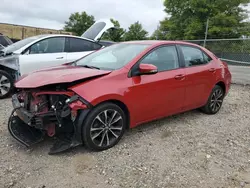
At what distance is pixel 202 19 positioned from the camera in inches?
1564

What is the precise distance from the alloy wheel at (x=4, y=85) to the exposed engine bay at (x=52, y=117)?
8.61 feet

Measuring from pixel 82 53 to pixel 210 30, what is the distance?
3352cm

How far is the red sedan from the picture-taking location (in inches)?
121

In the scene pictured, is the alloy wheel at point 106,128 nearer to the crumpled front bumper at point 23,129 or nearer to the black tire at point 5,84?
the crumpled front bumper at point 23,129

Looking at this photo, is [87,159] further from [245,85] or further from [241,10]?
[241,10]

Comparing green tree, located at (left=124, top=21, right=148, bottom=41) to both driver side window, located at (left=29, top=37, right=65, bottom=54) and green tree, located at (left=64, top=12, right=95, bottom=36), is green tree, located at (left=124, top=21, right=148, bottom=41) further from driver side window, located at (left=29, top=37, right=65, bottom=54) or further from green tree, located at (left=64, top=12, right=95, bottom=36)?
driver side window, located at (left=29, top=37, right=65, bottom=54)

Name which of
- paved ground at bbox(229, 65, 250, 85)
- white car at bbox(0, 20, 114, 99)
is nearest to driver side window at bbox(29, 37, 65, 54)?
white car at bbox(0, 20, 114, 99)

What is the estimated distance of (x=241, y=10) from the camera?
39.1 m

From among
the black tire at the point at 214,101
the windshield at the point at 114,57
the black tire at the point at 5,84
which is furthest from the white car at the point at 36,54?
the black tire at the point at 214,101

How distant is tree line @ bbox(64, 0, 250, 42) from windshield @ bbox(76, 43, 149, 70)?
2906cm

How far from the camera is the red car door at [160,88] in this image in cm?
354

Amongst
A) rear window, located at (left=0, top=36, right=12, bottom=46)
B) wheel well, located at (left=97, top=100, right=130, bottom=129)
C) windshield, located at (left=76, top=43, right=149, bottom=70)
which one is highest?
rear window, located at (left=0, top=36, right=12, bottom=46)

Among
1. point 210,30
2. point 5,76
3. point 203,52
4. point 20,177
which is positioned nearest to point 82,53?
point 5,76

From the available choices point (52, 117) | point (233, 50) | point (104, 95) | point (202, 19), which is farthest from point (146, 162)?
point (202, 19)
